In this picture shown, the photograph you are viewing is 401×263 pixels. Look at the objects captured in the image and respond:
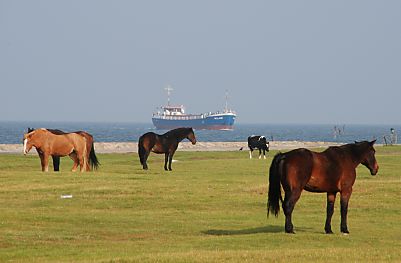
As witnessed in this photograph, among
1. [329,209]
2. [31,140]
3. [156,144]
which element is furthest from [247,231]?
[156,144]

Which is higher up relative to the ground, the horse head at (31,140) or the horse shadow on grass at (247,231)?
the horse head at (31,140)

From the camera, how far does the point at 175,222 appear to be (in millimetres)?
20984

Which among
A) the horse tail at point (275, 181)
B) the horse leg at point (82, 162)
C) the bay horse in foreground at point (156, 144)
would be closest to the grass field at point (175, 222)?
the horse tail at point (275, 181)

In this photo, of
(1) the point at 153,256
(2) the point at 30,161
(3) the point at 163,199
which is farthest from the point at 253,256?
(2) the point at 30,161

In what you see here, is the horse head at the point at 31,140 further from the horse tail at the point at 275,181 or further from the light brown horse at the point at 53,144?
the horse tail at the point at 275,181

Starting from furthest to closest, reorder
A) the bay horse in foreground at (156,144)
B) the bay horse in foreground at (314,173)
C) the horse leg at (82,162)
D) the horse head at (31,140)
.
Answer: the bay horse in foreground at (156,144) → the horse leg at (82,162) → the horse head at (31,140) → the bay horse in foreground at (314,173)

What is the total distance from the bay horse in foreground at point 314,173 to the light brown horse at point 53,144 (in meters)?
16.8

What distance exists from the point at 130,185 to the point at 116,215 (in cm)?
623

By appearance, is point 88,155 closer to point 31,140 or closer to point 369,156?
point 31,140

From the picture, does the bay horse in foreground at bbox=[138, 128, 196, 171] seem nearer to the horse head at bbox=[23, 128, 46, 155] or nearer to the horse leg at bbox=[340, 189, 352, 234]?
the horse head at bbox=[23, 128, 46, 155]

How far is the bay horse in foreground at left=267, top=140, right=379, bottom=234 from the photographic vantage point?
18.0m

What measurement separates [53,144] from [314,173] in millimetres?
17479

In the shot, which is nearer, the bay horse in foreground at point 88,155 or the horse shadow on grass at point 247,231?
the horse shadow on grass at point 247,231

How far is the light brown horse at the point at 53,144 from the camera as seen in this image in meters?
33.5
